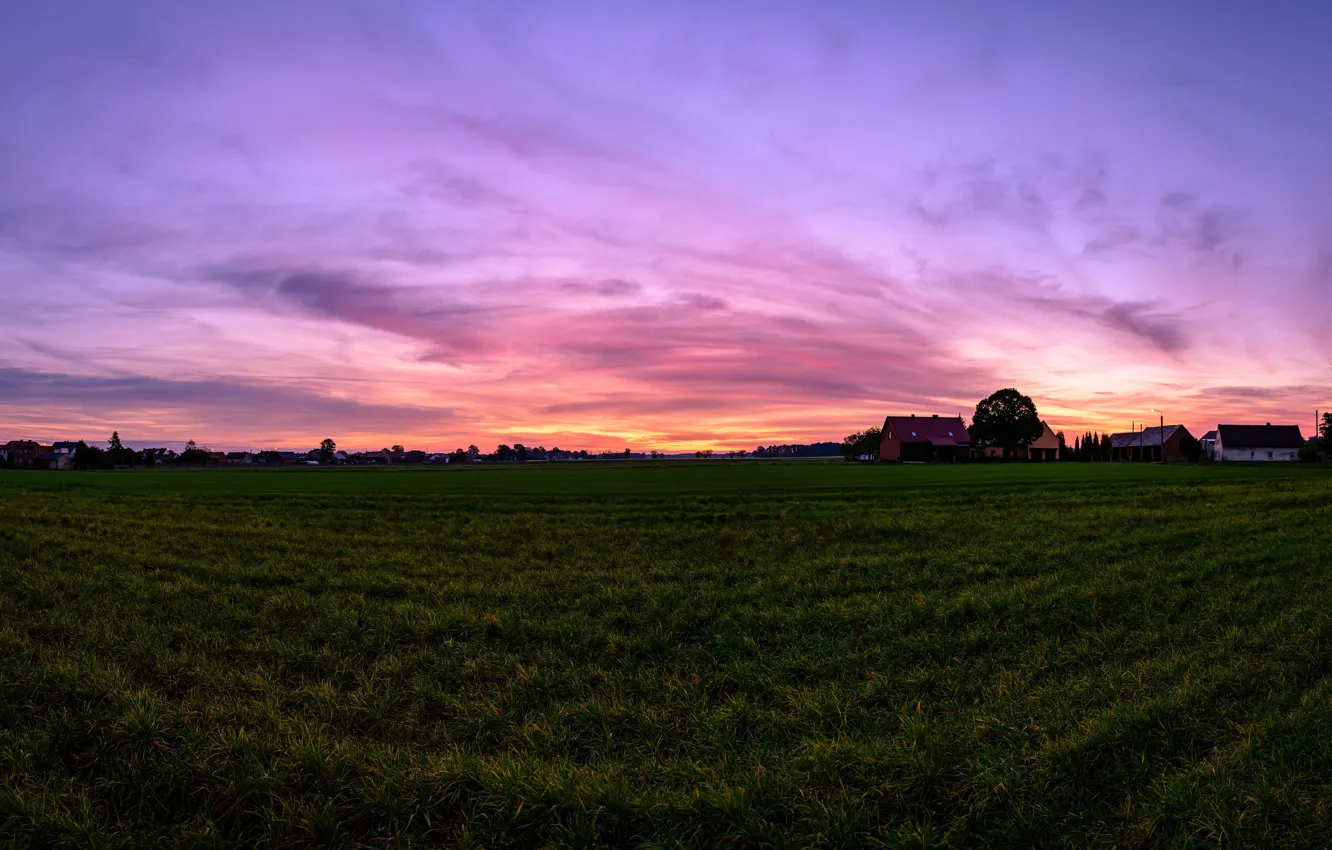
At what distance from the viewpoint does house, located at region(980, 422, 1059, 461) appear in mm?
130125

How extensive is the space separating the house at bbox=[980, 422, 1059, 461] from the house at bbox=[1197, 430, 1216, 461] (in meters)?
23.8

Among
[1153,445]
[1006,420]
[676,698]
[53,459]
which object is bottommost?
[676,698]

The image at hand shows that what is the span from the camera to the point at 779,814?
484 centimetres

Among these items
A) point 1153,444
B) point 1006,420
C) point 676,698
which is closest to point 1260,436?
point 1153,444

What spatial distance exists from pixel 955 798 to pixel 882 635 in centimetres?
384

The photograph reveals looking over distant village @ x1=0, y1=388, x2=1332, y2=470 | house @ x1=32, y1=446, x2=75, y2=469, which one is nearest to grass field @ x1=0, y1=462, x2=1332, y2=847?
distant village @ x1=0, y1=388, x2=1332, y2=470

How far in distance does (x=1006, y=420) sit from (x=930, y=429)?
14.1 metres

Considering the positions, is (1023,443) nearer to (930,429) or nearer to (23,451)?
(930,429)

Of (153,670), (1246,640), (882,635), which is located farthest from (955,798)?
(153,670)

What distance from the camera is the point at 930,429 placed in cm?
12306

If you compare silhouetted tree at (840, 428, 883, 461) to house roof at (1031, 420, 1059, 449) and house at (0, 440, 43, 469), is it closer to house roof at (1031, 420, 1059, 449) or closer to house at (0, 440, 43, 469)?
house roof at (1031, 420, 1059, 449)

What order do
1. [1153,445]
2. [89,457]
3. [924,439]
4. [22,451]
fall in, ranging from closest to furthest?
1. [924,439]
2. [1153,445]
3. [89,457]
4. [22,451]

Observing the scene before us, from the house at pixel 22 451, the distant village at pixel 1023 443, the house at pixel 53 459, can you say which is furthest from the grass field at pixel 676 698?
the house at pixel 22 451

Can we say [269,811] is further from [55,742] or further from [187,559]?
[187,559]
